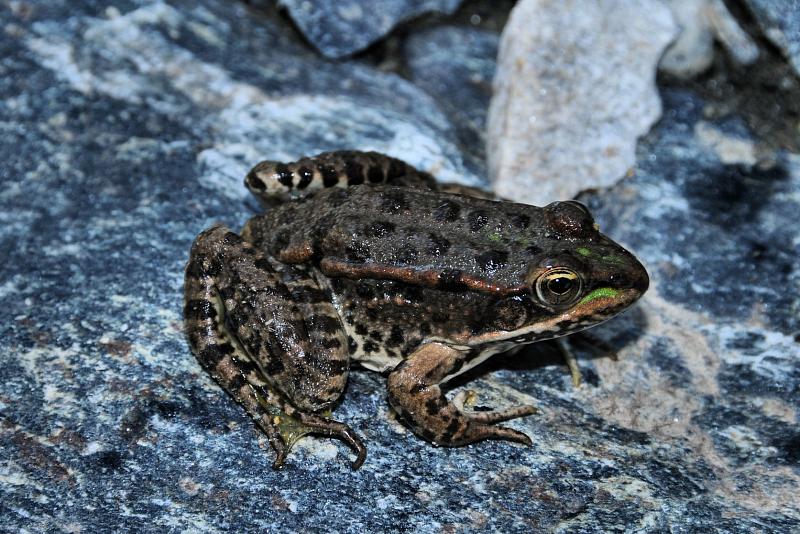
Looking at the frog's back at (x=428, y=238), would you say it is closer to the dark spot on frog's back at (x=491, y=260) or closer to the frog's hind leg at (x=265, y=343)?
the dark spot on frog's back at (x=491, y=260)

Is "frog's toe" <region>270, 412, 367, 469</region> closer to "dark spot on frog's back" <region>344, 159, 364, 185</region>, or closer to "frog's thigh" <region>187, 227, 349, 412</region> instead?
"frog's thigh" <region>187, 227, 349, 412</region>

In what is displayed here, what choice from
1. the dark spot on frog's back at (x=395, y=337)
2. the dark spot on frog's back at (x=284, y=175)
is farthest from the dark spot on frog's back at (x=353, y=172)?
the dark spot on frog's back at (x=395, y=337)

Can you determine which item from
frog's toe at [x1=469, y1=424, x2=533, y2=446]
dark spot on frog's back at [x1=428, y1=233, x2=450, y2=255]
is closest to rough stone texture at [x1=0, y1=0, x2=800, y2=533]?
frog's toe at [x1=469, y1=424, x2=533, y2=446]

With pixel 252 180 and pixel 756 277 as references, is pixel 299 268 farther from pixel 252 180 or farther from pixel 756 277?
pixel 756 277

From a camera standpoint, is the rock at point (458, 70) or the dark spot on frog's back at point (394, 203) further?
the rock at point (458, 70)

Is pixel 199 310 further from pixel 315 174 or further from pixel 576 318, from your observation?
pixel 576 318

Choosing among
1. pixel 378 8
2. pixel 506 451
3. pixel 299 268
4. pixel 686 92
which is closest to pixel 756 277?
pixel 686 92

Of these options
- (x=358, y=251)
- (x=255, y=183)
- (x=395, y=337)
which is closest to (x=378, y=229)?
(x=358, y=251)

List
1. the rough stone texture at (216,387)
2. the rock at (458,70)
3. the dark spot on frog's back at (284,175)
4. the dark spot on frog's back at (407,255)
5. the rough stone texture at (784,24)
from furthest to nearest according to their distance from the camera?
1. the rock at (458,70)
2. the rough stone texture at (784,24)
3. the dark spot on frog's back at (284,175)
4. the dark spot on frog's back at (407,255)
5. the rough stone texture at (216,387)
